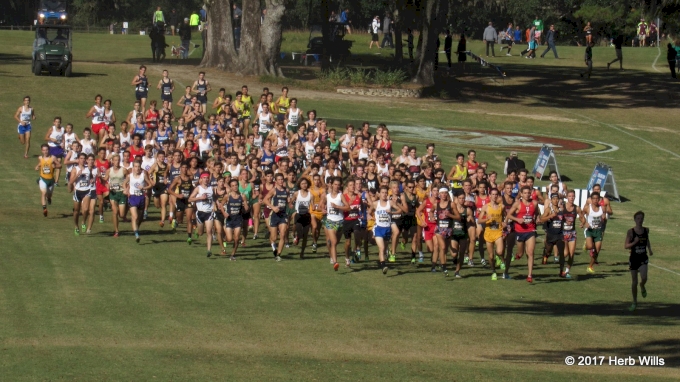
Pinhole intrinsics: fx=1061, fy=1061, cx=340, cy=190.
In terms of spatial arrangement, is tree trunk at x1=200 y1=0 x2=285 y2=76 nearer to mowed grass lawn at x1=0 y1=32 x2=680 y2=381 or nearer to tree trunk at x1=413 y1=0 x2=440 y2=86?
tree trunk at x1=413 y1=0 x2=440 y2=86

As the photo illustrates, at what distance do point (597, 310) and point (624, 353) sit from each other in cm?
301

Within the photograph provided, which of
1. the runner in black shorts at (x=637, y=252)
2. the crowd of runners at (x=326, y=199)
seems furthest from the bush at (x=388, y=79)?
the runner in black shorts at (x=637, y=252)

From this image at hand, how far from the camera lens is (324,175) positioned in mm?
23328

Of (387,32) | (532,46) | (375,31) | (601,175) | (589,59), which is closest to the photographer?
(601,175)

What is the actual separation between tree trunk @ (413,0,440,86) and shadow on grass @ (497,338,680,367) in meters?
36.2

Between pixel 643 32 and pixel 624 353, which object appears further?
pixel 643 32

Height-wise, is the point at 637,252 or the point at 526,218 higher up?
the point at 526,218

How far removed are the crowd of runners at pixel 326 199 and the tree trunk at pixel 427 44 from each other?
23.9m

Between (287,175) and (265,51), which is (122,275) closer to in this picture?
(287,175)

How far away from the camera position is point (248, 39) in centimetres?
5097

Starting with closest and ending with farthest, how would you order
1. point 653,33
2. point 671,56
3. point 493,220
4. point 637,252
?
point 637,252, point 493,220, point 671,56, point 653,33

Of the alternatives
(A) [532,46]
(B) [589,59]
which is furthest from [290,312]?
(A) [532,46]

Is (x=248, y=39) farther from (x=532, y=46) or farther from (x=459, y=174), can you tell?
(x=459, y=174)

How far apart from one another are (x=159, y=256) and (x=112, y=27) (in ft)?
265
